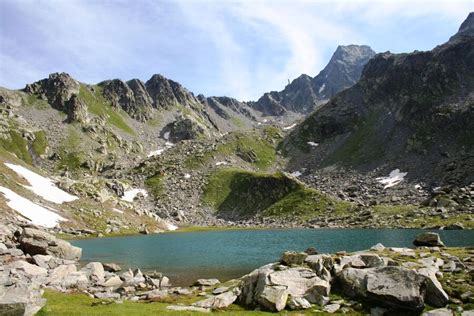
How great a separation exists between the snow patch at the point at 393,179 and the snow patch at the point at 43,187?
423ft

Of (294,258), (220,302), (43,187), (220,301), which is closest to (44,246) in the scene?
(220,301)

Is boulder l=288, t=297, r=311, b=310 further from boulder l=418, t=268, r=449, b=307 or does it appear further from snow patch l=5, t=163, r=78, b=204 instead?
snow patch l=5, t=163, r=78, b=204

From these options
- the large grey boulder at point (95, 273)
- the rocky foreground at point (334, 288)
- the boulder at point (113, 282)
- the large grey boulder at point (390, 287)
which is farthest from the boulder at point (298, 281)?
the large grey boulder at point (95, 273)

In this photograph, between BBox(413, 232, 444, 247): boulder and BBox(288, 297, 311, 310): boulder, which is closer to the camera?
BBox(288, 297, 311, 310): boulder

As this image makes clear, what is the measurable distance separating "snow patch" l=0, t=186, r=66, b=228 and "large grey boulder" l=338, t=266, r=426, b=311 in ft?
297

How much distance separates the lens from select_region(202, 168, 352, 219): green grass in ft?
536

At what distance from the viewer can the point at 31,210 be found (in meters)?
102

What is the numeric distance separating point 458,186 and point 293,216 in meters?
60.7

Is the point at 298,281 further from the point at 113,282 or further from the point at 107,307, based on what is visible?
the point at 113,282

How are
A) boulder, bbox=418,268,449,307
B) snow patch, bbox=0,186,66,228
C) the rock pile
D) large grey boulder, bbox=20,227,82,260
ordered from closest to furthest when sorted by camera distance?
the rock pile
boulder, bbox=418,268,449,307
large grey boulder, bbox=20,227,82,260
snow patch, bbox=0,186,66,228

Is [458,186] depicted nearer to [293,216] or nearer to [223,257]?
[293,216]

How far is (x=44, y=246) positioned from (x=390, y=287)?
168 ft

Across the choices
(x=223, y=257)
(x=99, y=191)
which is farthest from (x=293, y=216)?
(x=223, y=257)

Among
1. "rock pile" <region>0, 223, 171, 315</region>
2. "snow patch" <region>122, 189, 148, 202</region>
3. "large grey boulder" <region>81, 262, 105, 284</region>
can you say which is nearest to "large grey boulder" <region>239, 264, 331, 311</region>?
"rock pile" <region>0, 223, 171, 315</region>
